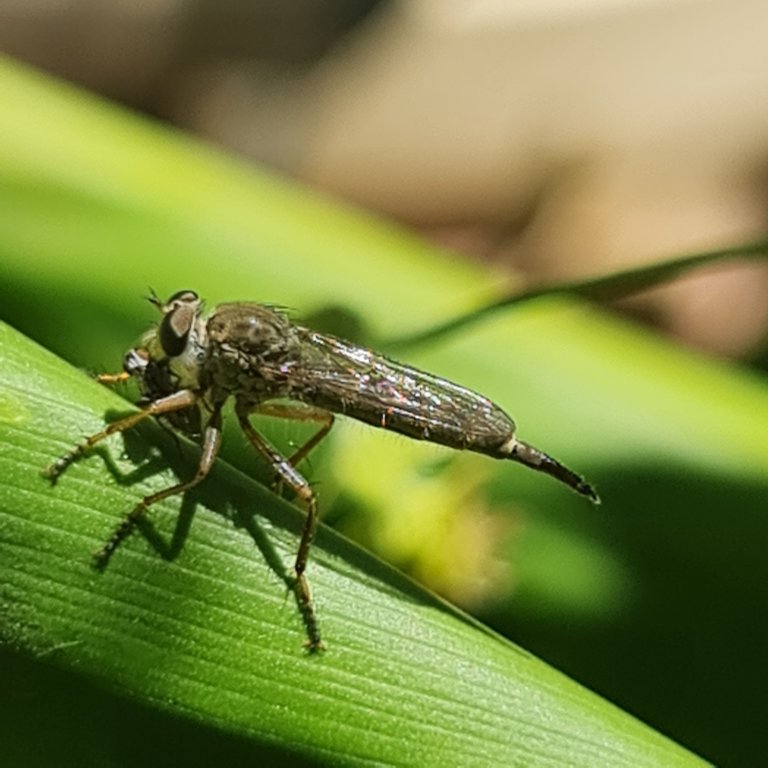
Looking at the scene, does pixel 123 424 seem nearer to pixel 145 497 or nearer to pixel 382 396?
pixel 145 497

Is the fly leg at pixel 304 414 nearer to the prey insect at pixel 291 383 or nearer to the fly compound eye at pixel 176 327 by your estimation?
the prey insect at pixel 291 383

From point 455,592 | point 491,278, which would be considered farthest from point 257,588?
point 491,278

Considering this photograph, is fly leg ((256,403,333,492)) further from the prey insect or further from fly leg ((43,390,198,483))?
fly leg ((43,390,198,483))

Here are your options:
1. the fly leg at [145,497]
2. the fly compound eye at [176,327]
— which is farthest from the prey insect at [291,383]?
the fly leg at [145,497]

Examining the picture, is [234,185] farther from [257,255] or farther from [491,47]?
[491,47]

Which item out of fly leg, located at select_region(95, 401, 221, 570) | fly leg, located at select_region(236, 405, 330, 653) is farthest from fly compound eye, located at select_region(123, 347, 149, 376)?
fly leg, located at select_region(95, 401, 221, 570)

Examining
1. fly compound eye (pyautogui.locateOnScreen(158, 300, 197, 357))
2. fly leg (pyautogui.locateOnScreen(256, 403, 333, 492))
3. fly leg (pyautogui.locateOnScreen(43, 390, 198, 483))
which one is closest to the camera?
fly leg (pyautogui.locateOnScreen(43, 390, 198, 483))
